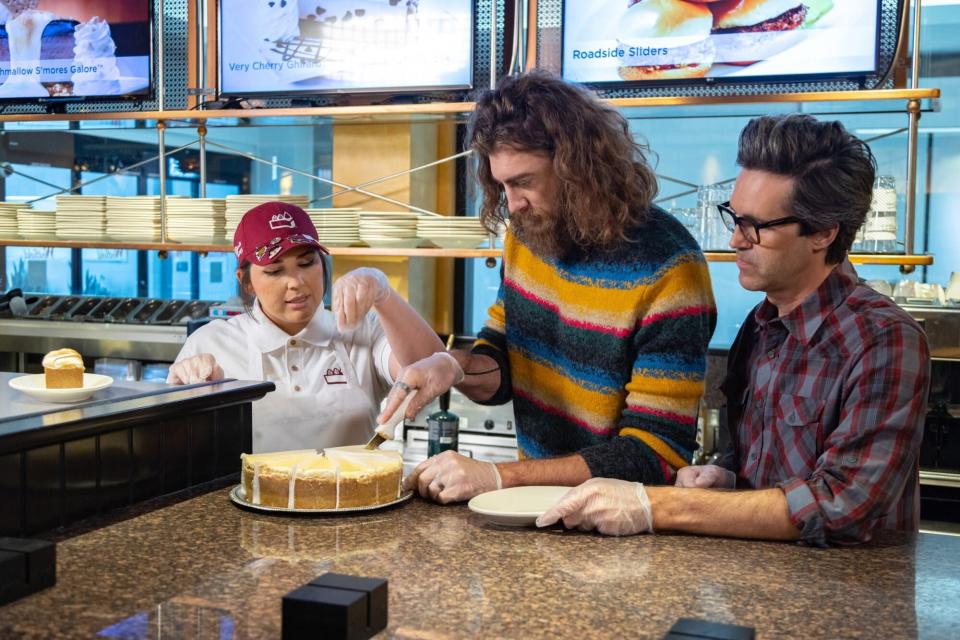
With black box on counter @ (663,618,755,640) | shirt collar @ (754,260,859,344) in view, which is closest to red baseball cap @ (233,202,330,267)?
shirt collar @ (754,260,859,344)

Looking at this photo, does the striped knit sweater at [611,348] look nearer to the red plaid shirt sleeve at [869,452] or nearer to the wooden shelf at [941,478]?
the red plaid shirt sleeve at [869,452]

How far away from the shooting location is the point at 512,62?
3584 mm

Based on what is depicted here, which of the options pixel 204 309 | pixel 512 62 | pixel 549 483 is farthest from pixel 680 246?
pixel 204 309

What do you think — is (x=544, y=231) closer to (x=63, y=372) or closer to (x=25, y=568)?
(x=63, y=372)

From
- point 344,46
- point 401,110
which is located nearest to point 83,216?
point 344,46

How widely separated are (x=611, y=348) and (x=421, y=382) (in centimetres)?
39

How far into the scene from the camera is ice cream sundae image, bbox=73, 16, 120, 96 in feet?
13.4

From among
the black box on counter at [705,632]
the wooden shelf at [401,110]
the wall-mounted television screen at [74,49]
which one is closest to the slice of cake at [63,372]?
the black box on counter at [705,632]

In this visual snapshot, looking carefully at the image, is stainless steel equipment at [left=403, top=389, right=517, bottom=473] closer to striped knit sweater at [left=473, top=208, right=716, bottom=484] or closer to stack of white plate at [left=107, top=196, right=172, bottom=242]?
stack of white plate at [left=107, top=196, right=172, bottom=242]

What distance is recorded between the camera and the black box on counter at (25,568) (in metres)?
1.33

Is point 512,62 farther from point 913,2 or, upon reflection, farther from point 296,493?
point 296,493

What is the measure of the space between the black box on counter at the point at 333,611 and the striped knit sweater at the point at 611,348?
0.78 metres

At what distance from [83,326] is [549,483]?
3.10m

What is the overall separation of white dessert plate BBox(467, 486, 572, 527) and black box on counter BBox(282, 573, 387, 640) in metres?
0.49
